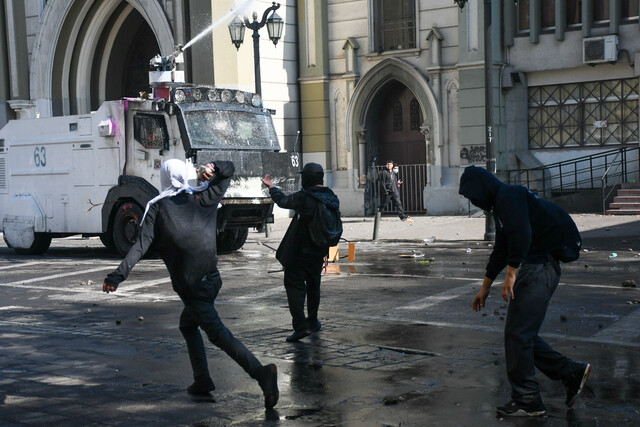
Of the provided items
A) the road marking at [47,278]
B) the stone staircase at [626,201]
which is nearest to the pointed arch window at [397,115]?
the stone staircase at [626,201]

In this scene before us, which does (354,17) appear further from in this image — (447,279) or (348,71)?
(447,279)

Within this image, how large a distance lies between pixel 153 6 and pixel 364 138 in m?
7.90

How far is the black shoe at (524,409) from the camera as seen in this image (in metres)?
6.00

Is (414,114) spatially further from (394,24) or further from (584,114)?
(584,114)

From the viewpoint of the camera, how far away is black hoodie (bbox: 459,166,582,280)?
5977mm

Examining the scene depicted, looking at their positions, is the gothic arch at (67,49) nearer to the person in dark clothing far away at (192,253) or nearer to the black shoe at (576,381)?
the person in dark clothing far away at (192,253)

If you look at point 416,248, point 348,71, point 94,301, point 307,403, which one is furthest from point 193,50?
point 307,403

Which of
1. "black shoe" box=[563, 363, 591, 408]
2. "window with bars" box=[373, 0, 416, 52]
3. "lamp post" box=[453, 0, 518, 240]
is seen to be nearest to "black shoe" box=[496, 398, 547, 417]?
"black shoe" box=[563, 363, 591, 408]

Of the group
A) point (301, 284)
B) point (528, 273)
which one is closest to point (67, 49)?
point (301, 284)

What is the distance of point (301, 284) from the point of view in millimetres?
9133

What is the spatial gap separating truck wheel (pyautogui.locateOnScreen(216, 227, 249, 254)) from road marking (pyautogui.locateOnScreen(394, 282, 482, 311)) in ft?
23.2

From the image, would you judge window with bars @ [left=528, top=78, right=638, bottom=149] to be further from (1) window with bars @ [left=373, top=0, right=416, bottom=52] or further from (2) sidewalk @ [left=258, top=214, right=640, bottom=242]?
(1) window with bars @ [left=373, top=0, right=416, bottom=52]

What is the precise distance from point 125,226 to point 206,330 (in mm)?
11452

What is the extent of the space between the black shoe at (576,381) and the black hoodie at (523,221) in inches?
28.7
